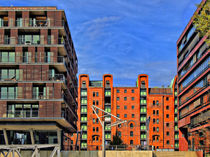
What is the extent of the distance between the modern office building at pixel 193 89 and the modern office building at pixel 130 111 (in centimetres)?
3993

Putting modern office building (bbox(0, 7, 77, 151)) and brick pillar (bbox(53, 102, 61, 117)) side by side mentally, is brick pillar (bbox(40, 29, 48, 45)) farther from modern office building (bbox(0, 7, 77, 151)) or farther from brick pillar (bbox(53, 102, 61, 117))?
brick pillar (bbox(53, 102, 61, 117))

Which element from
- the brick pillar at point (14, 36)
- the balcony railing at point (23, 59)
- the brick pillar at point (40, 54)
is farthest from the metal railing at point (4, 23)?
the brick pillar at point (40, 54)

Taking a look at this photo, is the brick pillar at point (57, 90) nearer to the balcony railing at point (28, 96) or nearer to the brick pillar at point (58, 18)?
the balcony railing at point (28, 96)

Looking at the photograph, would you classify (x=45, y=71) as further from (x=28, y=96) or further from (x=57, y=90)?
(x=28, y=96)

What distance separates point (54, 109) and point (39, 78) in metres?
5.79

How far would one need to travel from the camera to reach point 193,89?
79125 millimetres

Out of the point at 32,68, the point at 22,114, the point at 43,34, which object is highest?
the point at 43,34

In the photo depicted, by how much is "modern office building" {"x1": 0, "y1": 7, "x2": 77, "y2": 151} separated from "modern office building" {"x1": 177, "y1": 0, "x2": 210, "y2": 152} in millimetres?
25588

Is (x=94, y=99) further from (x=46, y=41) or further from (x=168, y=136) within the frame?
(x=46, y=41)

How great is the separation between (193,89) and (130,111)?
186 ft

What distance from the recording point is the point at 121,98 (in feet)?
445

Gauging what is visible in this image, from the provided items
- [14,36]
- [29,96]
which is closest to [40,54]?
[14,36]

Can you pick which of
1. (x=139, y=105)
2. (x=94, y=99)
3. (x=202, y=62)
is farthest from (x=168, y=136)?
Result: (x=202, y=62)

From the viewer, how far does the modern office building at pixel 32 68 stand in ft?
191
